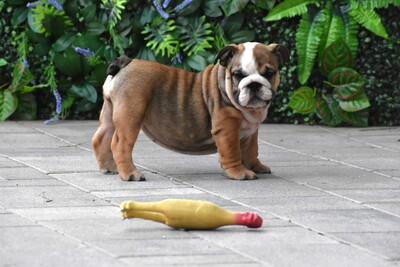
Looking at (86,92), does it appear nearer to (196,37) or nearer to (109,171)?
(196,37)

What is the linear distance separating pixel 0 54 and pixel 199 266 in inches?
236

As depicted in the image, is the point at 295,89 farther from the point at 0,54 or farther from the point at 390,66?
the point at 0,54

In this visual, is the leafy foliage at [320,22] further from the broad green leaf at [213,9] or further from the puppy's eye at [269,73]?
the puppy's eye at [269,73]

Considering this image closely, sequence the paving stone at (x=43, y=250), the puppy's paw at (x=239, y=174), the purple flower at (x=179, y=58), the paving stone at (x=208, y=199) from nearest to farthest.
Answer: the paving stone at (x=43, y=250) < the paving stone at (x=208, y=199) < the puppy's paw at (x=239, y=174) < the purple flower at (x=179, y=58)

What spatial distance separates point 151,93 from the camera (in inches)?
281

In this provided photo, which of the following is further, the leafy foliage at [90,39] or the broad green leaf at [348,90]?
the leafy foliage at [90,39]

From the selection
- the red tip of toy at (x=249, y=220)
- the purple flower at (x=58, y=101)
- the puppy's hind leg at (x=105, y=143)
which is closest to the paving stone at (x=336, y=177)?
the puppy's hind leg at (x=105, y=143)

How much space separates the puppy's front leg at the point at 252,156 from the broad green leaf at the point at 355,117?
8.00 ft

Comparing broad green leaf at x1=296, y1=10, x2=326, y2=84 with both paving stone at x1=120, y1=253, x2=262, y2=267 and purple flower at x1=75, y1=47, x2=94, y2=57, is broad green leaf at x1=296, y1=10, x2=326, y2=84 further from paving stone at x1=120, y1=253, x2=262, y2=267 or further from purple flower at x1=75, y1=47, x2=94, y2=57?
paving stone at x1=120, y1=253, x2=262, y2=267

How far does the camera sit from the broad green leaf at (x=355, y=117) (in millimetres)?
9641

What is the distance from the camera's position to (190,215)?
5.45m

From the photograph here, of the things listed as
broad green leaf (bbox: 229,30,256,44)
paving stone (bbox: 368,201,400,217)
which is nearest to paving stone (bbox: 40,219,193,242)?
paving stone (bbox: 368,201,400,217)

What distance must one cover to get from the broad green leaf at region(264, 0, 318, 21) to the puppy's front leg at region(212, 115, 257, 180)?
9.09ft

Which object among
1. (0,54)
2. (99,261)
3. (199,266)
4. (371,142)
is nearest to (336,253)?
(199,266)
